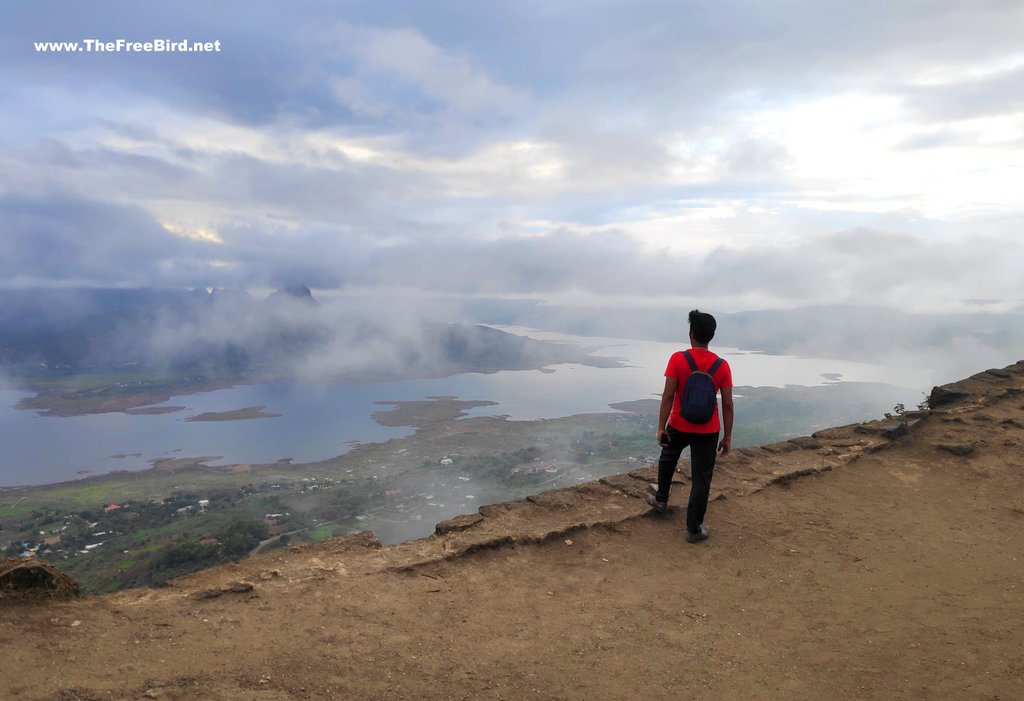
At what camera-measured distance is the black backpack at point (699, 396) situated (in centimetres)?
537

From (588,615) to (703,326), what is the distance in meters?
2.94

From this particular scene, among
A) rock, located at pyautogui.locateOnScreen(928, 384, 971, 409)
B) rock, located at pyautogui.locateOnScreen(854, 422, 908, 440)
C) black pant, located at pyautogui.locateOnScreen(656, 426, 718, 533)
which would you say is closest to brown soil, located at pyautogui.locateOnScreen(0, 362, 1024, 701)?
black pant, located at pyautogui.locateOnScreen(656, 426, 718, 533)

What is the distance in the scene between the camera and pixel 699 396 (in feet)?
17.6

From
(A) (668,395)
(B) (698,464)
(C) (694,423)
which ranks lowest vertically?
(B) (698,464)

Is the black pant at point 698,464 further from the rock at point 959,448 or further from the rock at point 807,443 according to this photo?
the rock at point 959,448

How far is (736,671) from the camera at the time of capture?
12.2ft

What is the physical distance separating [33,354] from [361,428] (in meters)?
113

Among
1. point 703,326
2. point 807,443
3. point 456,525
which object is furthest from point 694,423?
point 807,443

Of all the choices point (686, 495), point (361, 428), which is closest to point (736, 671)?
point (686, 495)

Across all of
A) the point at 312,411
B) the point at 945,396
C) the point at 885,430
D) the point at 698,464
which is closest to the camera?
the point at 698,464

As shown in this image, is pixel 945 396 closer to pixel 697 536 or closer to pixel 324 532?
pixel 697 536

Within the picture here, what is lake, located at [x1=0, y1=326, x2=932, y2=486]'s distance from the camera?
7225 centimetres

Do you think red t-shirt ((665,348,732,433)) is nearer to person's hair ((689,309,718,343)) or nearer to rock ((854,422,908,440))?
person's hair ((689,309,718,343))

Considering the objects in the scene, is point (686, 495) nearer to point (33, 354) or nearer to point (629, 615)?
point (629, 615)
